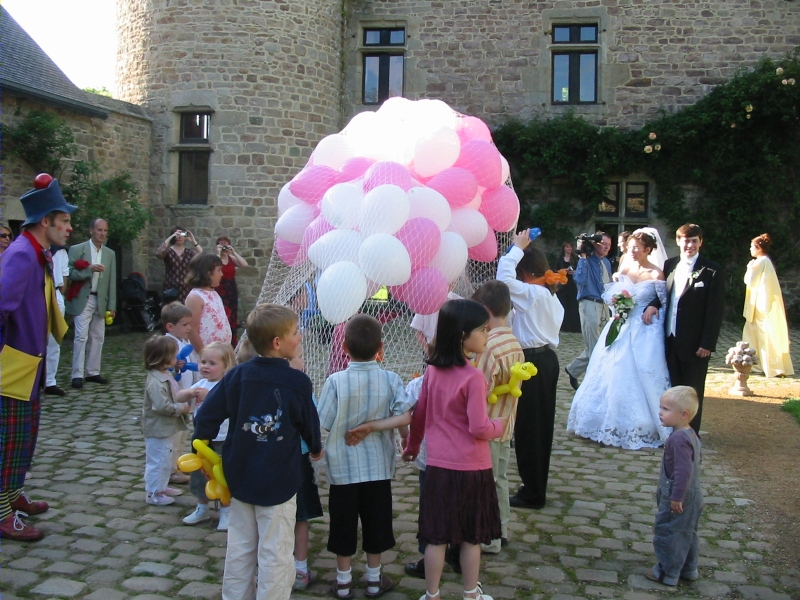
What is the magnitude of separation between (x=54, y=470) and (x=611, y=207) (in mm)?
12770

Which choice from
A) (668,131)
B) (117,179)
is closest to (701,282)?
(668,131)

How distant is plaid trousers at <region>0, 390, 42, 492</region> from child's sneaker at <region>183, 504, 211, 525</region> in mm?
947

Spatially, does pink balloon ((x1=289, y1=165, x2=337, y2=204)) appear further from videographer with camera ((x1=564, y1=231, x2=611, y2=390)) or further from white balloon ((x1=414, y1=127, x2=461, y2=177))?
videographer with camera ((x1=564, y1=231, x2=611, y2=390))

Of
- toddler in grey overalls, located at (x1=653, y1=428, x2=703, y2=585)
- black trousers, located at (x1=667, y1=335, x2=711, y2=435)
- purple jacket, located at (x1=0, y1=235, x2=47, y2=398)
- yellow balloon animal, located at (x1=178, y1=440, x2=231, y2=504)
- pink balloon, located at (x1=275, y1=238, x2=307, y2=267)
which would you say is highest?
pink balloon, located at (x1=275, y1=238, x2=307, y2=267)

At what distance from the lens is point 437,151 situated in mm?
4629

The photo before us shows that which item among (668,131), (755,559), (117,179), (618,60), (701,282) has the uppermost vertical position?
(618,60)

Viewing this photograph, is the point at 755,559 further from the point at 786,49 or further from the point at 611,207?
the point at 786,49

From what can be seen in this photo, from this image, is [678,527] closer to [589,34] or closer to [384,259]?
[384,259]

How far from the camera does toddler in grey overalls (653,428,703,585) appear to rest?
359cm

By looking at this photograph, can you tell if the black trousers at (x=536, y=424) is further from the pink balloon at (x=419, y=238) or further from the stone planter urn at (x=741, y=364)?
the stone planter urn at (x=741, y=364)

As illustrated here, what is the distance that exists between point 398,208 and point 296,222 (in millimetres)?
975

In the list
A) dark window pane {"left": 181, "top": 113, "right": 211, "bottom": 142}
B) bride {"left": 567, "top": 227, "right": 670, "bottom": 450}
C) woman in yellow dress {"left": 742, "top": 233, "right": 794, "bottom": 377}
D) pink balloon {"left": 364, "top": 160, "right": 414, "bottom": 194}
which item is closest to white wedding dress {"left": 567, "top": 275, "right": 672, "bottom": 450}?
bride {"left": 567, "top": 227, "right": 670, "bottom": 450}

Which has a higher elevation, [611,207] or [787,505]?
[611,207]

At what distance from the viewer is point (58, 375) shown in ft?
28.9
